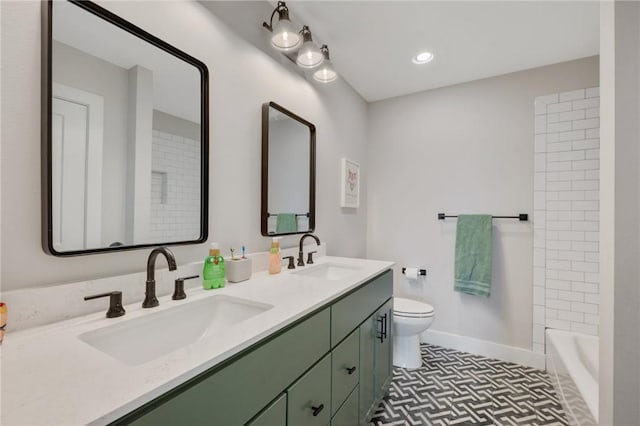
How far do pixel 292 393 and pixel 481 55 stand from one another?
101 inches

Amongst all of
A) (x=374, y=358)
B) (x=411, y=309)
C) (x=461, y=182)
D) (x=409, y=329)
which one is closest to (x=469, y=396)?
(x=409, y=329)

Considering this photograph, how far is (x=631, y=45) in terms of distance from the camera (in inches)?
27.5

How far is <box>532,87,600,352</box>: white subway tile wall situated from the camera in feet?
6.91

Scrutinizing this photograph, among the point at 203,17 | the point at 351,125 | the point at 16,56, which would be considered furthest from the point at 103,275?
the point at 351,125

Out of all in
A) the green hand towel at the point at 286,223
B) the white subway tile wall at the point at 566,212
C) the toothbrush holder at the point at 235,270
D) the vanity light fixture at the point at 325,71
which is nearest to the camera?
the toothbrush holder at the point at 235,270

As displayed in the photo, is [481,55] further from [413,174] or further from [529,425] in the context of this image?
[529,425]

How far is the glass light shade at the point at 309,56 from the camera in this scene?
1.65 meters

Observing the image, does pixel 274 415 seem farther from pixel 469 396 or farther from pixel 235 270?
pixel 469 396

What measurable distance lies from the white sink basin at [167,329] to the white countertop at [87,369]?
0.09ft

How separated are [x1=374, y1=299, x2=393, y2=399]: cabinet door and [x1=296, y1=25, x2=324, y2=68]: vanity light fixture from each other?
1.58 metres

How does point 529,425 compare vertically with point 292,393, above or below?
below

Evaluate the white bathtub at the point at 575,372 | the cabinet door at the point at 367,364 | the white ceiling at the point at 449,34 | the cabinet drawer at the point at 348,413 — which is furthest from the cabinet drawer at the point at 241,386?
the white ceiling at the point at 449,34

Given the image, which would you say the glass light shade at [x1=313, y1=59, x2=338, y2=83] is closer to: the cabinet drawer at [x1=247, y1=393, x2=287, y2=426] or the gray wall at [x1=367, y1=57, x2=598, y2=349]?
the gray wall at [x1=367, y1=57, x2=598, y2=349]

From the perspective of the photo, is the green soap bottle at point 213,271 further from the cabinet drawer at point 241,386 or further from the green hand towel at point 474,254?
the green hand towel at point 474,254
